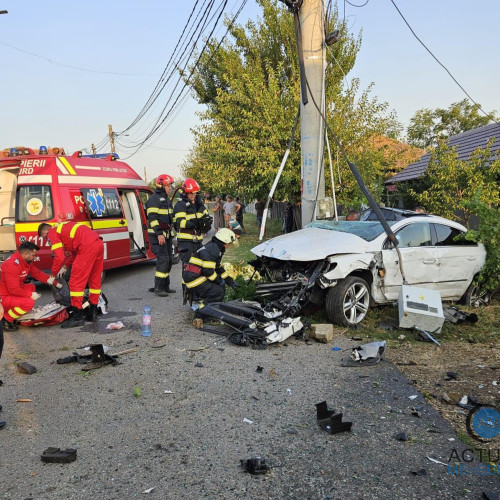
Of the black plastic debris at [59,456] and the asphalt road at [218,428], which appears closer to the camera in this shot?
the asphalt road at [218,428]

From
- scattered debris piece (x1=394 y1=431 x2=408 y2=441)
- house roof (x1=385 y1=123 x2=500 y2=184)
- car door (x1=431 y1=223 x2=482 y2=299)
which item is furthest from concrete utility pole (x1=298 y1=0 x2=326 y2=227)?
house roof (x1=385 y1=123 x2=500 y2=184)

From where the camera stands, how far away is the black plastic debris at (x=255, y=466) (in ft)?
9.84

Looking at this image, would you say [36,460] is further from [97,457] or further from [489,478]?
[489,478]

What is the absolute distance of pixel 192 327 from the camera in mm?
6438

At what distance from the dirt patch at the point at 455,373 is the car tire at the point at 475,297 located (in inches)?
68.7

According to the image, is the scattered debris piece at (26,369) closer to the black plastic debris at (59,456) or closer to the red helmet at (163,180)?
the black plastic debris at (59,456)

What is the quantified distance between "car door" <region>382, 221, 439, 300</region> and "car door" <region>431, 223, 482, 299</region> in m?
0.14

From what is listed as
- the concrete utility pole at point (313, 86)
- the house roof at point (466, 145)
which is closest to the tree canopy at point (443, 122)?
the house roof at point (466, 145)

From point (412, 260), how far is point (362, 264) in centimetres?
95

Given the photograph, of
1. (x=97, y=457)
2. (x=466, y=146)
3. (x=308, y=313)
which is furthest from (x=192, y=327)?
(x=466, y=146)

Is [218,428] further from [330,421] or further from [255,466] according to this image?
[330,421]

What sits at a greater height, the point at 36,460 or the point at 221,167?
the point at 221,167

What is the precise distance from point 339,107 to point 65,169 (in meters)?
9.11

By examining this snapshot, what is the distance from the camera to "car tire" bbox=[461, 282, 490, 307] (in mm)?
7453
